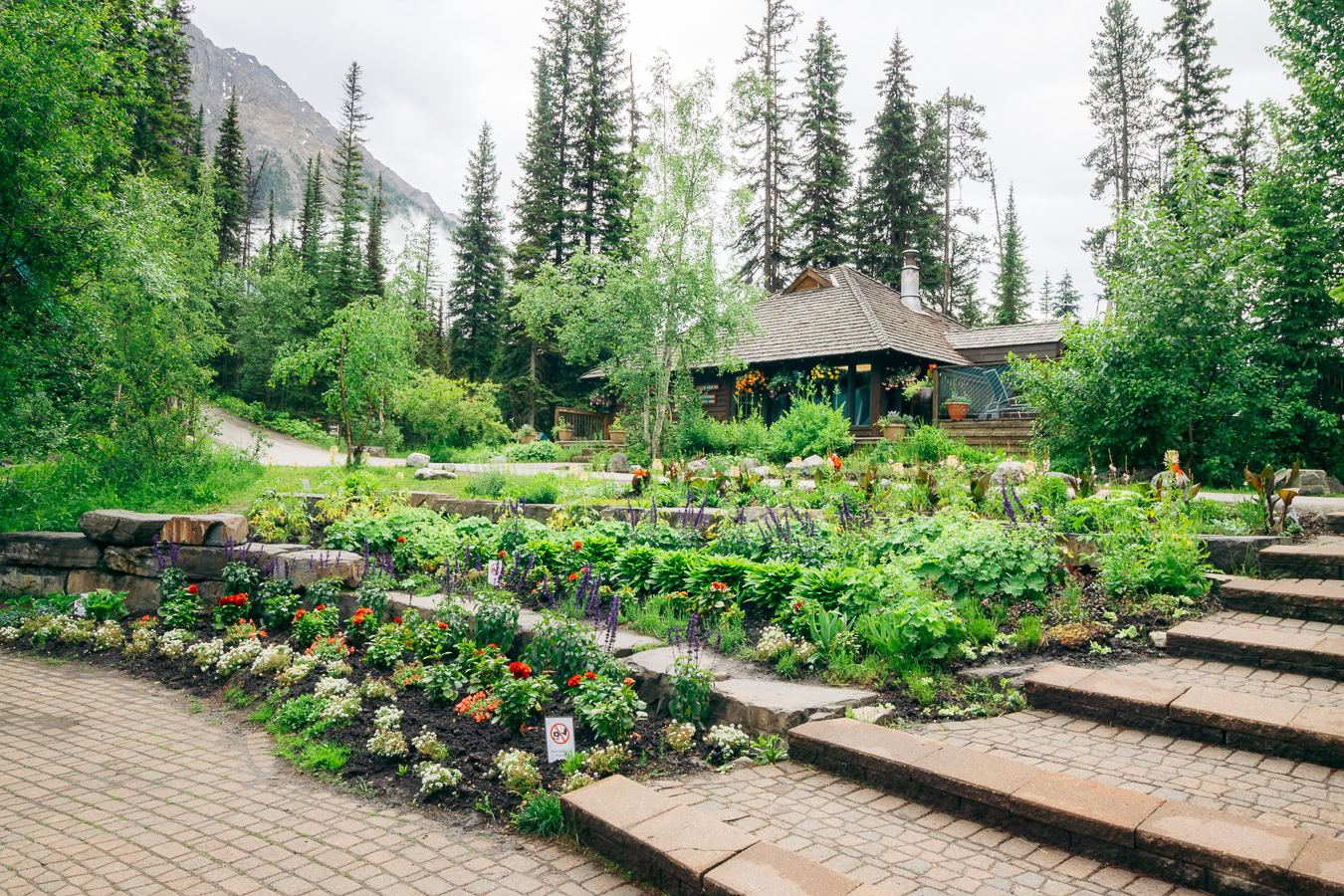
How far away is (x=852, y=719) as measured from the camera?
3.16m

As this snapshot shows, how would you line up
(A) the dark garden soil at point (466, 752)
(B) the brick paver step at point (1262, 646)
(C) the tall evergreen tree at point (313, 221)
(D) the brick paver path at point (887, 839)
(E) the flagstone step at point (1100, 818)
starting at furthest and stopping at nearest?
(C) the tall evergreen tree at point (313, 221) < (B) the brick paver step at point (1262, 646) < (A) the dark garden soil at point (466, 752) < (D) the brick paver path at point (887, 839) < (E) the flagstone step at point (1100, 818)

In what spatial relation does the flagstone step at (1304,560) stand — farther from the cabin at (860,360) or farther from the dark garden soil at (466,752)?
the cabin at (860,360)

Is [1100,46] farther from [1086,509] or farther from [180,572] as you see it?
[180,572]

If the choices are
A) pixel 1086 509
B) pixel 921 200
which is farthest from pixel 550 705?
pixel 921 200

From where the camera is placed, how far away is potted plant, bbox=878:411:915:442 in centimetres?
1322

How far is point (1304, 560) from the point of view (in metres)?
4.61

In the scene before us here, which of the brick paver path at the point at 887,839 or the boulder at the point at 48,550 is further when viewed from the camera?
the boulder at the point at 48,550

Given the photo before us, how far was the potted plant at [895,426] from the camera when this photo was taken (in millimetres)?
13217

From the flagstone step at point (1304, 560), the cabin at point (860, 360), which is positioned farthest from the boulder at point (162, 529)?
the cabin at point (860, 360)

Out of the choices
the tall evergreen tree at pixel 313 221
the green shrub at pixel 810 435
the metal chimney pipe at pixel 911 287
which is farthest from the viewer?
the tall evergreen tree at pixel 313 221

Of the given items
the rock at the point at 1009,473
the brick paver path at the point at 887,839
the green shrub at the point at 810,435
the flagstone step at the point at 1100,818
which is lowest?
the brick paver path at the point at 887,839

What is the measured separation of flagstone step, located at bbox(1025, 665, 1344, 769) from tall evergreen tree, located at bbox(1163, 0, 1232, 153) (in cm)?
2692

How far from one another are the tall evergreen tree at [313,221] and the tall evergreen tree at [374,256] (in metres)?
2.33

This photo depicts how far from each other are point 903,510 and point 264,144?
126 meters
